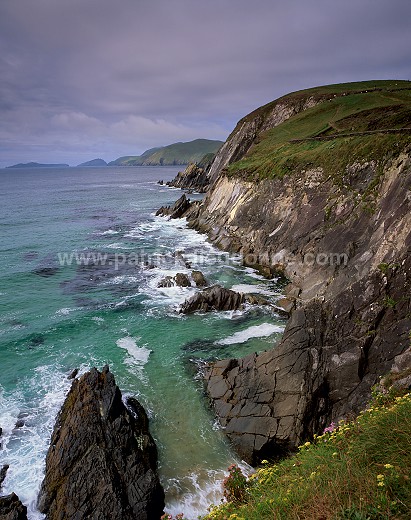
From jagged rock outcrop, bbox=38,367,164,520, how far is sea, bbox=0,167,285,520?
2.77ft

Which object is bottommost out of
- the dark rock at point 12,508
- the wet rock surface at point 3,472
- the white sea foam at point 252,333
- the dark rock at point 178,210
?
the wet rock surface at point 3,472

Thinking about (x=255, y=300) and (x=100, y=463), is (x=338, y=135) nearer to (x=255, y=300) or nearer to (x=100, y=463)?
(x=255, y=300)

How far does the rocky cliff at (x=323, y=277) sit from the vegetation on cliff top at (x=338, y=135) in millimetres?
226

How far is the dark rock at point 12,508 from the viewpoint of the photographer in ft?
36.9

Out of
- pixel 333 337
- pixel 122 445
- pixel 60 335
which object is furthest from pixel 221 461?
pixel 60 335

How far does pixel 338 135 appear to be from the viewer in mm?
39812

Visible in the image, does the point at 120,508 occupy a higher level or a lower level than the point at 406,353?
lower

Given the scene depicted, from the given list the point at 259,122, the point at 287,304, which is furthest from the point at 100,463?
the point at 259,122

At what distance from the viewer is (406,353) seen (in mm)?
14148

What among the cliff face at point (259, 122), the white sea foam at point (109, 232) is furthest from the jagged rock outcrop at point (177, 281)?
the cliff face at point (259, 122)

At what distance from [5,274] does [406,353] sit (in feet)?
119

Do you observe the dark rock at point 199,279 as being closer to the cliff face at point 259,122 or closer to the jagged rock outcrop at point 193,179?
the cliff face at point 259,122

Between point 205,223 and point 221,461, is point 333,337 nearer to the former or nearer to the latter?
point 221,461

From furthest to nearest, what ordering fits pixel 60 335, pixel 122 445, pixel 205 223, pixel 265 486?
pixel 205 223
pixel 60 335
pixel 122 445
pixel 265 486
